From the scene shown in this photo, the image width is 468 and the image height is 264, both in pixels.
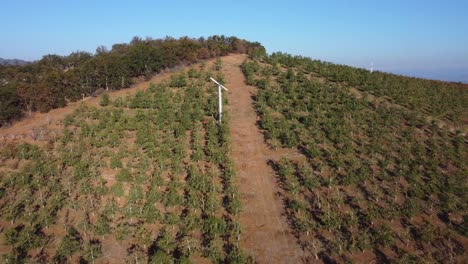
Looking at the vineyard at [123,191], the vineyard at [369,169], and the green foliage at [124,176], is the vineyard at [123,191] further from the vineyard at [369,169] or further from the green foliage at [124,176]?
the vineyard at [369,169]

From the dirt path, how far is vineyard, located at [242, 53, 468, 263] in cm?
58

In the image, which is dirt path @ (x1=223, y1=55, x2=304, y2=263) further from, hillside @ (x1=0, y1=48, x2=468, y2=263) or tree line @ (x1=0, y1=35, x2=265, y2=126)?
tree line @ (x1=0, y1=35, x2=265, y2=126)

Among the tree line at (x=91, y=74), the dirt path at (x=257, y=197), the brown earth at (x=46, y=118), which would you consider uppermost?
the tree line at (x=91, y=74)

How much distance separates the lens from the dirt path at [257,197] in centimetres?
1479

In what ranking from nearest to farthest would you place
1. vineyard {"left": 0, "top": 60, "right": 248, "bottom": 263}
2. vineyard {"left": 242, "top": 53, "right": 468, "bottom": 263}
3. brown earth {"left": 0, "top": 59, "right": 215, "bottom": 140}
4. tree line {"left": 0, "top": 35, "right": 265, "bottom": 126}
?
vineyard {"left": 0, "top": 60, "right": 248, "bottom": 263}
vineyard {"left": 242, "top": 53, "right": 468, "bottom": 263}
brown earth {"left": 0, "top": 59, "right": 215, "bottom": 140}
tree line {"left": 0, "top": 35, "right": 265, "bottom": 126}

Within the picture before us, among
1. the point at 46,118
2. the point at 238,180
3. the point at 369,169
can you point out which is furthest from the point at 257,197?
the point at 46,118

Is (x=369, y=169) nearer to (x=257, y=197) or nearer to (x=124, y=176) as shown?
(x=257, y=197)

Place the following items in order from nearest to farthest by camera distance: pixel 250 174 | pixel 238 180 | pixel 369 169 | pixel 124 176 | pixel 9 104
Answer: pixel 124 176 < pixel 238 180 < pixel 369 169 < pixel 250 174 < pixel 9 104

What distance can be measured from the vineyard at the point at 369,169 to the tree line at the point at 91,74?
11792 mm

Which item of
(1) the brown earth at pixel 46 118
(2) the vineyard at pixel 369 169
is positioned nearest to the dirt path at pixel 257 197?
(2) the vineyard at pixel 369 169

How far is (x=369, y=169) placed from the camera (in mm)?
Result: 20297

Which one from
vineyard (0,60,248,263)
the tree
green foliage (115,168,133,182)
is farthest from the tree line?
green foliage (115,168,133,182)

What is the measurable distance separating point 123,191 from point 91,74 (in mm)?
21364

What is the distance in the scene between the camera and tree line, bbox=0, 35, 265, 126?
3103 centimetres
